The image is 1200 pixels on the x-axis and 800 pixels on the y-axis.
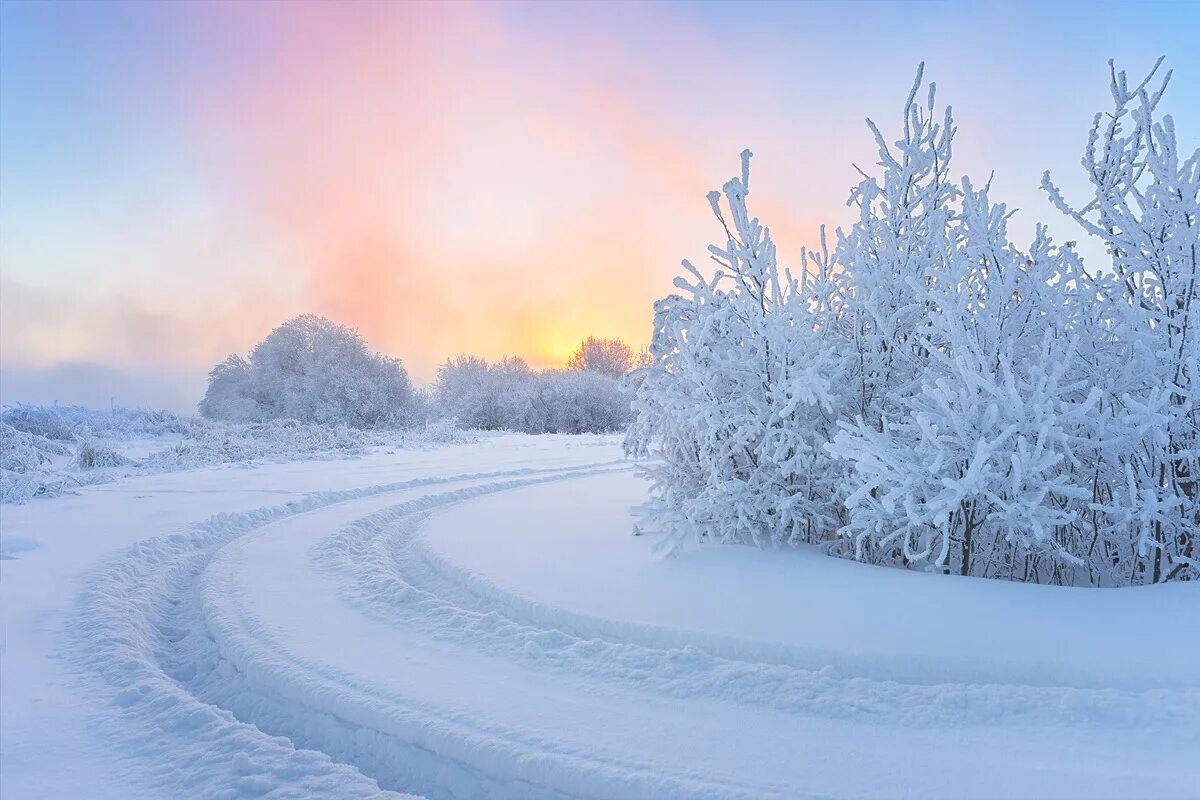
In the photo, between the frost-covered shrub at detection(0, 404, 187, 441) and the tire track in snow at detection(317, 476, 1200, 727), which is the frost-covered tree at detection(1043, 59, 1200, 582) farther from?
the frost-covered shrub at detection(0, 404, 187, 441)

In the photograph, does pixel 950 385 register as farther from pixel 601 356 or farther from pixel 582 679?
pixel 601 356

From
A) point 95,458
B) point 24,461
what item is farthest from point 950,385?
point 95,458

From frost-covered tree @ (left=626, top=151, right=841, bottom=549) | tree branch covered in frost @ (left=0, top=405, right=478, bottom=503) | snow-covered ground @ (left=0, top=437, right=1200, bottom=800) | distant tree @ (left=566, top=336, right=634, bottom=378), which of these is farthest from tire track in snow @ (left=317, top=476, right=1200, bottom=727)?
distant tree @ (left=566, top=336, right=634, bottom=378)

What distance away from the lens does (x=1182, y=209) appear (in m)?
6.08

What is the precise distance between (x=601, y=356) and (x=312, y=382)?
2717 cm

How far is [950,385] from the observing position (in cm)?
615

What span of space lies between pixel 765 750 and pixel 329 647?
3159 millimetres

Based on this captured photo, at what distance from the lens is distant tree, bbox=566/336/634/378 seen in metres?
57.4

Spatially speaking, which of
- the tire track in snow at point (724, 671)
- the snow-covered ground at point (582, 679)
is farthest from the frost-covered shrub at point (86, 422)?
the tire track in snow at point (724, 671)

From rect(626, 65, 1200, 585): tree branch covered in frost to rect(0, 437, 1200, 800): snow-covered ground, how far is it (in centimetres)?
70

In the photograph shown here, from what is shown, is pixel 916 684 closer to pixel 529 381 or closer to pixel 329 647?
pixel 329 647

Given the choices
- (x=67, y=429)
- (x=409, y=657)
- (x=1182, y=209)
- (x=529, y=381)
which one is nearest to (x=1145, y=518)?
(x=1182, y=209)

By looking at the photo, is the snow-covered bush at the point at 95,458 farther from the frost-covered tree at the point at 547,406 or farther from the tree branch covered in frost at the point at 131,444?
the frost-covered tree at the point at 547,406

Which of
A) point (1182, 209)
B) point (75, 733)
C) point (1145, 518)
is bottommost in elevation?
point (75, 733)
